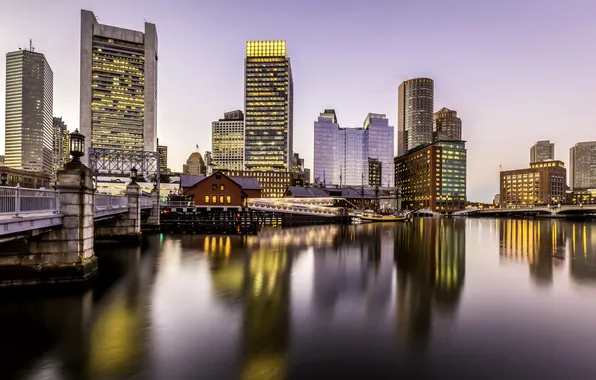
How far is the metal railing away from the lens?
42.9ft

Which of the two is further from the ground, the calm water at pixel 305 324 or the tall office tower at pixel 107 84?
the tall office tower at pixel 107 84

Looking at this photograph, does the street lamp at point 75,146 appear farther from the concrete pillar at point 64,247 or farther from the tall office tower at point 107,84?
the tall office tower at point 107,84

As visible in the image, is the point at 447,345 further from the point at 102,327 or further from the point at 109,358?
the point at 102,327

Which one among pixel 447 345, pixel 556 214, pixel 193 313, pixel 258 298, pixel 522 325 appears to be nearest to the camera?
pixel 447 345

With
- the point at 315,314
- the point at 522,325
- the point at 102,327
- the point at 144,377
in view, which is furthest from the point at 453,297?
the point at 102,327

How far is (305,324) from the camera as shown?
41.2 feet

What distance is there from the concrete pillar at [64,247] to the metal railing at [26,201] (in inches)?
22.0

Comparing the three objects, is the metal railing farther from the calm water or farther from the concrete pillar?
the calm water

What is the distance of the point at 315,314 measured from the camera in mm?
13805

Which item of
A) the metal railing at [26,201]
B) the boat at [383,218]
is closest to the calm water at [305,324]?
the metal railing at [26,201]

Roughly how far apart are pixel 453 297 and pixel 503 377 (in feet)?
27.1

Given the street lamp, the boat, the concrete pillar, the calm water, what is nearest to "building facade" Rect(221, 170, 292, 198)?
the boat

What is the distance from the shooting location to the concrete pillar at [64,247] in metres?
16.3

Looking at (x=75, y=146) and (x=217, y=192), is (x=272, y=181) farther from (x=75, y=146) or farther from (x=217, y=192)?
(x=75, y=146)
